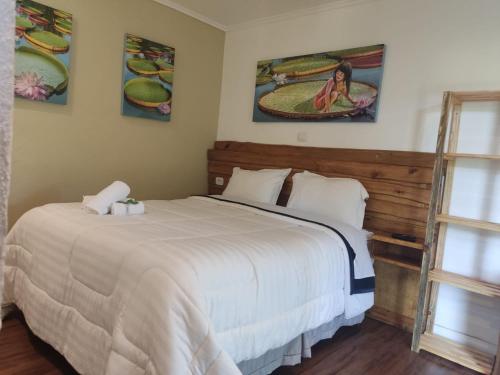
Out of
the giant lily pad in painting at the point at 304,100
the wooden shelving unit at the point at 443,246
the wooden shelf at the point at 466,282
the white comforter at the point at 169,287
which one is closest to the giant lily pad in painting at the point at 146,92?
the giant lily pad in painting at the point at 304,100

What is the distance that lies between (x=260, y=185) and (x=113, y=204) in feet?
4.41

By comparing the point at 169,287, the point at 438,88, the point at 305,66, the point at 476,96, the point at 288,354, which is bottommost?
the point at 288,354

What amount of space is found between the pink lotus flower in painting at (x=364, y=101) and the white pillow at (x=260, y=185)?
0.81 meters

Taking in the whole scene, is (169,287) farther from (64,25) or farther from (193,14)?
(193,14)

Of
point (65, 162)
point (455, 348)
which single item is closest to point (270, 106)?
point (65, 162)

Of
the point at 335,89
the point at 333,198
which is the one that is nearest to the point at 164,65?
the point at 335,89

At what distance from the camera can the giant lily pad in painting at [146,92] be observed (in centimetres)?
332

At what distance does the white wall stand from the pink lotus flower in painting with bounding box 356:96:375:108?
0.30ft

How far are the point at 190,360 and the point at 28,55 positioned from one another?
2.47 meters

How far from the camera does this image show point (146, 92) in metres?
3.43

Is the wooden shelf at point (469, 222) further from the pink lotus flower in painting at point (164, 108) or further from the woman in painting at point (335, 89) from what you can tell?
the pink lotus flower in painting at point (164, 108)

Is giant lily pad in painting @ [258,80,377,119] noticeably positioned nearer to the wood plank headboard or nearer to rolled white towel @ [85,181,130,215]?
the wood plank headboard

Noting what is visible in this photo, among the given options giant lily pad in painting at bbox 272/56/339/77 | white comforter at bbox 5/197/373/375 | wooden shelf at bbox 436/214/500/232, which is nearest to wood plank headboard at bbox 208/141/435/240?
wooden shelf at bbox 436/214/500/232

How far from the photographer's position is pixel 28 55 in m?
A: 2.67
